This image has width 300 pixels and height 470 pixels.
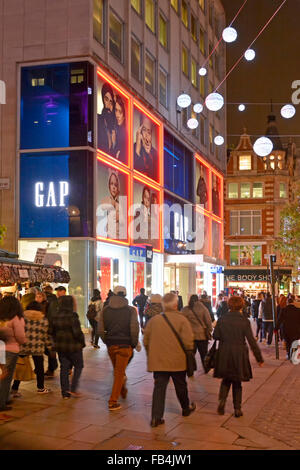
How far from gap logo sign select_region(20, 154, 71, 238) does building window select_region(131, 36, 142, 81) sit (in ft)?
24.6

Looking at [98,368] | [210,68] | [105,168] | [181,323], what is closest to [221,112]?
[210,68]

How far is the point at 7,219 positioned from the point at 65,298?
14.9 m

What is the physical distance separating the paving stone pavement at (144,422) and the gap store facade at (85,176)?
11874mm

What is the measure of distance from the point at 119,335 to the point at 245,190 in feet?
184

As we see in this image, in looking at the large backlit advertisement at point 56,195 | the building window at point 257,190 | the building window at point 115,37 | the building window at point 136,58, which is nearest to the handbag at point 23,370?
the large backlit advertisement at point 56,195

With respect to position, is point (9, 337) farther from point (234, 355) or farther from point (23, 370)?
point (234, 355)

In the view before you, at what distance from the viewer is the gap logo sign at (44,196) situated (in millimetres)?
Answer: 23734

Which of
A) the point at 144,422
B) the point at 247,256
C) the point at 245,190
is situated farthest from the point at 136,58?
the point at 247,256

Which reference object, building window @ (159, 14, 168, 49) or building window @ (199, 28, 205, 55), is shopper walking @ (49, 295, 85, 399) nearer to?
building window @ (159, 14, 168, 49)

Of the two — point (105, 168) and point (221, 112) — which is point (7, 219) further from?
point (221, 112)

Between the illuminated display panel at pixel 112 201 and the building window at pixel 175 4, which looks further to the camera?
the building window at pixel 175 4

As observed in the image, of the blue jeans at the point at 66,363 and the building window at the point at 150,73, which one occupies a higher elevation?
the building window at the point at 150,73

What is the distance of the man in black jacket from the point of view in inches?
373

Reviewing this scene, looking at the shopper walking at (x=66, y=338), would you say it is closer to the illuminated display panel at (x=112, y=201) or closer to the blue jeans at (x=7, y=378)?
the blue jeans at (x=7, y=378)
